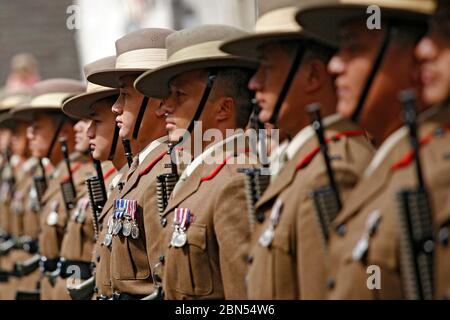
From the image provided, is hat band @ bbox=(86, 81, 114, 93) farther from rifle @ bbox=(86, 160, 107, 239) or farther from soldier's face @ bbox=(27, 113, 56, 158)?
soldier's face @ bbox=(27, 113, 56, 158)

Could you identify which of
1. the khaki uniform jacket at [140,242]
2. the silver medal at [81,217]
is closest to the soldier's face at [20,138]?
the silver medal at [81,217]

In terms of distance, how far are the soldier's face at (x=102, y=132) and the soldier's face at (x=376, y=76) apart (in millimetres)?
3415

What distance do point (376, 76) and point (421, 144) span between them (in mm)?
491

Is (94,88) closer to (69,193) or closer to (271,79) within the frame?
(69,193)

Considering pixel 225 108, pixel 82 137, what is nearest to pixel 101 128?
pixel 82 137

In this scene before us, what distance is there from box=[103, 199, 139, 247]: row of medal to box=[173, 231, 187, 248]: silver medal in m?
0.91

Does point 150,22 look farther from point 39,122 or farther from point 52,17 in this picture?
point 52,17

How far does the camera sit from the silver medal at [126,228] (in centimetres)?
734

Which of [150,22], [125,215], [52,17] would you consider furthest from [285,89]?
[52,17]

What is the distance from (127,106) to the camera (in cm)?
767


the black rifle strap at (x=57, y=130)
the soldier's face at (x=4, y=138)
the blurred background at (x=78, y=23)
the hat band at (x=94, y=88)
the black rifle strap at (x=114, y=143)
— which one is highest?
the blurred background at (x=78, y=23)

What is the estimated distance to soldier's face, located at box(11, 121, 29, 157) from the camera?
12.9 meters

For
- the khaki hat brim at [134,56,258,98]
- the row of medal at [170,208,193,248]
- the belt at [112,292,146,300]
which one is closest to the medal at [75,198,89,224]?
the belt at [112,292,146,300]

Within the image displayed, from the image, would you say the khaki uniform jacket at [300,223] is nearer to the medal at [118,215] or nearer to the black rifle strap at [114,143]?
the medal at [118,215]
